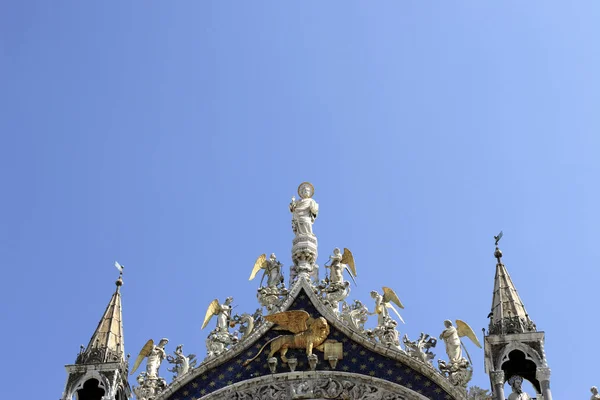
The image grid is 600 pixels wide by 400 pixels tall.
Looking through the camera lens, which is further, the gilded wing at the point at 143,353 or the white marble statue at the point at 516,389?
the gilded wing at the point at 143,353

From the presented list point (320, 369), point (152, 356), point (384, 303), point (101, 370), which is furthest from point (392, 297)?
point (101, 370)

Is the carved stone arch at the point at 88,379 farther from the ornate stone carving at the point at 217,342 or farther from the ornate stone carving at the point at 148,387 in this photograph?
the ornate stone carving at the point at 217,342

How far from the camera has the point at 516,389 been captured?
1923cm

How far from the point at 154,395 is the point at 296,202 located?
5.69 m

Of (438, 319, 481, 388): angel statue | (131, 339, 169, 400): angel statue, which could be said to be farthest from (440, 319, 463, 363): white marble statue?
(131, 339, 169, 400): angel statue

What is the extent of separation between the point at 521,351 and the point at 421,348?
183 centimetres

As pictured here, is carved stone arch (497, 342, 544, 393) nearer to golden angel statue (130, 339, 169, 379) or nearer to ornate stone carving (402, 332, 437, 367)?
ornate stone carving (402, 332, 437, 367)

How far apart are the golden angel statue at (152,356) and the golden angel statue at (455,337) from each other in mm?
5222

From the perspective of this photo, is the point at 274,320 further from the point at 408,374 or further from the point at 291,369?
the point at 408,374

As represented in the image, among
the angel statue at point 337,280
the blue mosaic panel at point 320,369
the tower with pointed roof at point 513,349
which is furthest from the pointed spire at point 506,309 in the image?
the angel statue at point 337,280

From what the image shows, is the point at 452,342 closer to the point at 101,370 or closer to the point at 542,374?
the point at 542,374

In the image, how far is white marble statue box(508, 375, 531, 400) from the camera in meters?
19.0

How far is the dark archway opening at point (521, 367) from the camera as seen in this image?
19812 mm

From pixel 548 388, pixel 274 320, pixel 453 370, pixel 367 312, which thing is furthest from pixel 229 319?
pixel 548 388
